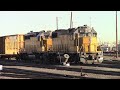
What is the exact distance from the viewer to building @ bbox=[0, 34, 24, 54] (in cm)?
3609

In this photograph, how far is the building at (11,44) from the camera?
3609 centimetres

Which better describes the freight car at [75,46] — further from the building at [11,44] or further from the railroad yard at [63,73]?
the building at [11,44]

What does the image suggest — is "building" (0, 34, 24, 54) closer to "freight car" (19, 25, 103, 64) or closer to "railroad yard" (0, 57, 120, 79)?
"freight car" (19, 25, 103, 64)

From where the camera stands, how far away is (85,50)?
86.3ft

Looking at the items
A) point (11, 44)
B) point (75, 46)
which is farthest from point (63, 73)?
point (11, 44)

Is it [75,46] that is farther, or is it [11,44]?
[11,44]

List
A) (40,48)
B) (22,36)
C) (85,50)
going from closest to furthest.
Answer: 1. (85,50)
2. (40,48)
3. (22,36)

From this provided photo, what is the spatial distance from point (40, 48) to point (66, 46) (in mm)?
4793

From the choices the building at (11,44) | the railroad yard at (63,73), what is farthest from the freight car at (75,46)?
the building at (11,44)

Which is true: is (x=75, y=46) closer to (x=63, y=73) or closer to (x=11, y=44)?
(x=63, y=73)

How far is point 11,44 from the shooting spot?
36906mm
